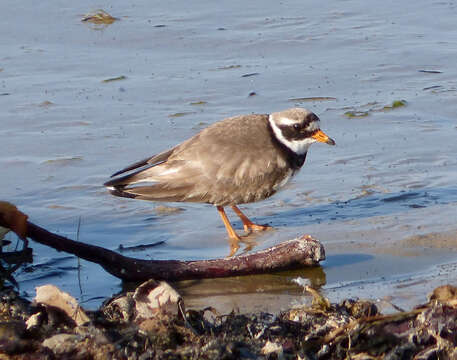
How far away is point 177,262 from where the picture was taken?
454 centimetres

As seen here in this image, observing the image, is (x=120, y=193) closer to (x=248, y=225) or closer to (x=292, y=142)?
(x=248, y=225)

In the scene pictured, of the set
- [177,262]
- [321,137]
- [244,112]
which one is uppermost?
[321,137]

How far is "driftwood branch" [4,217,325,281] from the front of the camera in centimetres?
449

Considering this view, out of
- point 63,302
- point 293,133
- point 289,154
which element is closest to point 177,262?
point 63,302

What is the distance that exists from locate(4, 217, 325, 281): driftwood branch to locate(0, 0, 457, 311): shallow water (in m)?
0.08

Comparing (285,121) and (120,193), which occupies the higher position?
(285,121)

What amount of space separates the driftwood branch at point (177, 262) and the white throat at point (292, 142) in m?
1.32

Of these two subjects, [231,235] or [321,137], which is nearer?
[231,235]

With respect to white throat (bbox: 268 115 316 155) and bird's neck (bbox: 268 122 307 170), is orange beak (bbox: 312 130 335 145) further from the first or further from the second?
bird's neck (bbox: 268 122 307 170)

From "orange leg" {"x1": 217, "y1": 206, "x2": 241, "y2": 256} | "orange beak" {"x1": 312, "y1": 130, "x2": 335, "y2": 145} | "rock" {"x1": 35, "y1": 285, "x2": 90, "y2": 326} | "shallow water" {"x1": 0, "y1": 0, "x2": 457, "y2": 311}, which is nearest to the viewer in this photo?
"rock" {"x1": 35, "y1": 285, "x2": 90, "y2": 326}

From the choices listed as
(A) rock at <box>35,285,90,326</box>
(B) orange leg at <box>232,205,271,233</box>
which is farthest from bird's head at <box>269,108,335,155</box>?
(A) rock at <box>35,285,90,326</box>

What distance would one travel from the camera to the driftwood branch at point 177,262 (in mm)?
4488

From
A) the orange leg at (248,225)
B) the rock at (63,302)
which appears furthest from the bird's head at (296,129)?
the rock at (63,302)

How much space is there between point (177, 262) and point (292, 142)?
5.53 feet
